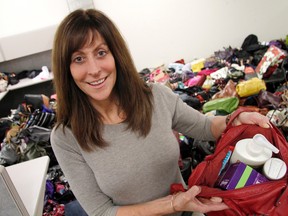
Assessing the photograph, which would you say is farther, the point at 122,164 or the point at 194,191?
the point at 122,164

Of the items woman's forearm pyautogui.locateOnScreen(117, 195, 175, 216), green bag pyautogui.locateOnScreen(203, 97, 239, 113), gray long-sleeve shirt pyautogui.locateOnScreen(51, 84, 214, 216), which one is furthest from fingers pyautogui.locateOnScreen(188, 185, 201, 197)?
green bag pyautogui.locateOnScreen(203, 97, 239, 113)

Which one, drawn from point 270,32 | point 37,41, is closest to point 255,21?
point 270,32

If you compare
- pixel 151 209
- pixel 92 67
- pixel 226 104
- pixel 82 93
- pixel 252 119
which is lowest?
pixel 226 104

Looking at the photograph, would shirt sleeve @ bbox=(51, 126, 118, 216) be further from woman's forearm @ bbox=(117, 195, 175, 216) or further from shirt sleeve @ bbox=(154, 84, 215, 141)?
shirt sleeve @ bbox=(154, 84, 215, 141)

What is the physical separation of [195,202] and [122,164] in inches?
11.2

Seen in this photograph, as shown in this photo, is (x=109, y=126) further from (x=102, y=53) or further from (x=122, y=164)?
(x=102, y=53)

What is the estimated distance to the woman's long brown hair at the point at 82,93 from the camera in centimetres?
80

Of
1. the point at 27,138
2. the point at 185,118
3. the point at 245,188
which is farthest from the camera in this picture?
the point at 27,138

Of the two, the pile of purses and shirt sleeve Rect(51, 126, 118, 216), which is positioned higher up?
shirt sleeve Rect(51, 126, 118, 216)

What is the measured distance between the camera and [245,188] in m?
0.64

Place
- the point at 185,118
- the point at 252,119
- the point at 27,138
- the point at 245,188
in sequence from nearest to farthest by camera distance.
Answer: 1. the point at 245,188
2. the point at 252,119
3. the point at 185,118
4. the point at 27,138

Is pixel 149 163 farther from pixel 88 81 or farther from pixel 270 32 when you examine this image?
pixel 270 32

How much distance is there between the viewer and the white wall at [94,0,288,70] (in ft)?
10.4

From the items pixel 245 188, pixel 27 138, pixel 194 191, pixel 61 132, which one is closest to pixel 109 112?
pixel 61 132
